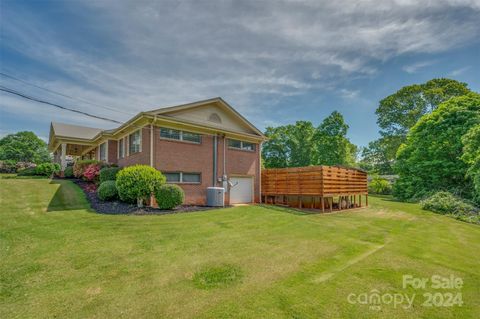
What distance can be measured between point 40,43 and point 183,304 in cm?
1153

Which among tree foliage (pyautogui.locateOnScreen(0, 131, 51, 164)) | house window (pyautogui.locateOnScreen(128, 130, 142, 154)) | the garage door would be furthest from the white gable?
tree foliage (pyautogui.locateOnScreen(0, 131, 51, 164))

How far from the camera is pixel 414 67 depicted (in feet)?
46.4

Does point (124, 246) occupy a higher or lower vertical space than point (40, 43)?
lower

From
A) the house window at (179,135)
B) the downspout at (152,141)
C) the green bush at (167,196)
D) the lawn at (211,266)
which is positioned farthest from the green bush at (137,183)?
the house window at (179,135)

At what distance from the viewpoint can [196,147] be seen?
1284 centimetres

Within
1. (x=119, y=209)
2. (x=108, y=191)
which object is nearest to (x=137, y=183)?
(x=119, y=209)

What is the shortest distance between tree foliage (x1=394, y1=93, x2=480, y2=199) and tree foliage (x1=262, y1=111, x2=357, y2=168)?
373 inches

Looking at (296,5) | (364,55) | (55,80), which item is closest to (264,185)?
(364,55)

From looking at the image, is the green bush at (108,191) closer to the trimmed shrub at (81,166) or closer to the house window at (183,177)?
the house window at (183,177)

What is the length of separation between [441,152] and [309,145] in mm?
16270

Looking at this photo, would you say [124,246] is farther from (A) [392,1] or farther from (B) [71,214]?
(A) [392,1]

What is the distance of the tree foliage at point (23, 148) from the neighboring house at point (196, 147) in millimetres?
44200

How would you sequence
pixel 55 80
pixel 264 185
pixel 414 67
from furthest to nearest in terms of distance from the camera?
pixel 264 185 → pixel 414 67 → pixel 55 80

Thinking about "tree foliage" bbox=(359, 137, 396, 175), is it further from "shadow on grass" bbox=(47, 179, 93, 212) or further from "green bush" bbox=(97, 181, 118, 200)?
"shadow on grass" bbox=(47, 179, 93, 212)
